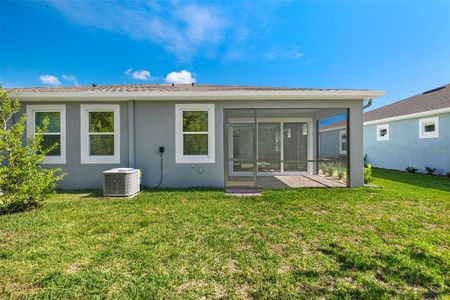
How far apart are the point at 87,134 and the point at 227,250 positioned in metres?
6.36

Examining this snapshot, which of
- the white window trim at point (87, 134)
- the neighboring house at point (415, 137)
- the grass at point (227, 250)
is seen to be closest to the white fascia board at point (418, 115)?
the neighboring house at point (415, 137)

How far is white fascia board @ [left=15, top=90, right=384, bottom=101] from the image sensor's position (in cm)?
636

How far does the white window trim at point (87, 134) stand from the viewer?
22.4 feet

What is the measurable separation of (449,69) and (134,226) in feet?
56.0

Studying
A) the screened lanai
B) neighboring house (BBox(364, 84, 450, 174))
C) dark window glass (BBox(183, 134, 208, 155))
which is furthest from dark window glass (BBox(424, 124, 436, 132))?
dark window glass (BBox(183, 134, 208, 155))

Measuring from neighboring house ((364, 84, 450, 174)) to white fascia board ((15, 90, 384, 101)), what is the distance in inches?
260

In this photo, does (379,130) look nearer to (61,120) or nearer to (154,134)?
(154,134)

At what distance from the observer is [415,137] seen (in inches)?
441

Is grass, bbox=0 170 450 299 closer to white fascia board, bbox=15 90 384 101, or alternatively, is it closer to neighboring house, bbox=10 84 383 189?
neighboring house, bbox=10 84 383 189

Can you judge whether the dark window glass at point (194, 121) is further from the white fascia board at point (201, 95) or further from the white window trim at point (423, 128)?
the white window trim at point (423, 128)

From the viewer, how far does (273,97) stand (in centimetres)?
652

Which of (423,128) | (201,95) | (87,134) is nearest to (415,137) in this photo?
(423,128)

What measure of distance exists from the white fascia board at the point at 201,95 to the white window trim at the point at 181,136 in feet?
1.03

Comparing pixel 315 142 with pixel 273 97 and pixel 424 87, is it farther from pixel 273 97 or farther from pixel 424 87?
pixel 424 87
